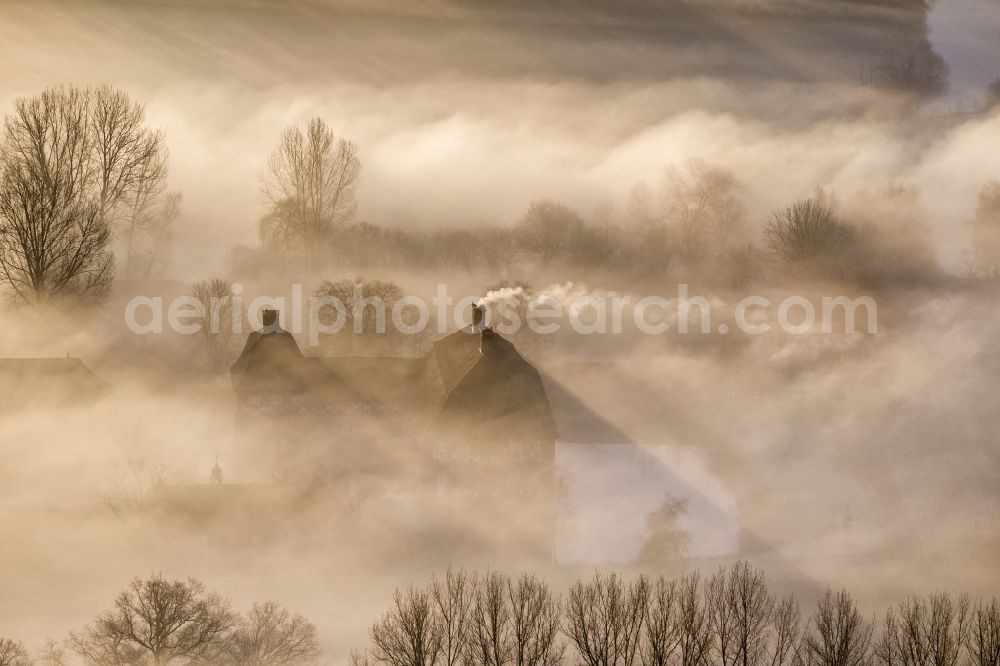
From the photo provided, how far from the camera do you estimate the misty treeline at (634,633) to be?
191 ft

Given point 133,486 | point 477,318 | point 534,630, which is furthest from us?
point 477,318

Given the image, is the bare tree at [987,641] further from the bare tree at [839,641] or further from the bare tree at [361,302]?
the bare tree at [361,302]

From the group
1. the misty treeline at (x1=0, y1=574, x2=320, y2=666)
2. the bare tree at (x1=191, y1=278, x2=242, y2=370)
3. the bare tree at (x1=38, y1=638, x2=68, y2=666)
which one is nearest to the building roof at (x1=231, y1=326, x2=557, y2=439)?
the bare tree at (x1=191, y1=278, x2=242, y2=370)

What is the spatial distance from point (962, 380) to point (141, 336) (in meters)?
58.1

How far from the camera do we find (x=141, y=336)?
92.4 meters

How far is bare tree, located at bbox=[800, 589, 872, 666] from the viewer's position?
59.4 meters

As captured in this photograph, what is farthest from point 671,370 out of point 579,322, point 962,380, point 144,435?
point 144,435

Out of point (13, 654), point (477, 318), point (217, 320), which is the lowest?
point (13, 654)

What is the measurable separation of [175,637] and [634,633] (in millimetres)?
20413

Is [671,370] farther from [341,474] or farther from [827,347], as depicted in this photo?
[341,474]

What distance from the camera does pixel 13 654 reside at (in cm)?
5812

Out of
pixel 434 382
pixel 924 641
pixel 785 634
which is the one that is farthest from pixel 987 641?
pixel 434 382

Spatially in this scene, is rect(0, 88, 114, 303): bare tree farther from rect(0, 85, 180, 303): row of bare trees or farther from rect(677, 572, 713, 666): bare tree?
rect(677, 572, 713, 666): bare tree

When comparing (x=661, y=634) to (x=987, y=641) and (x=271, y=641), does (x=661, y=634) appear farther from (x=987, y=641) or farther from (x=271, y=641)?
(x=271, y=641)
